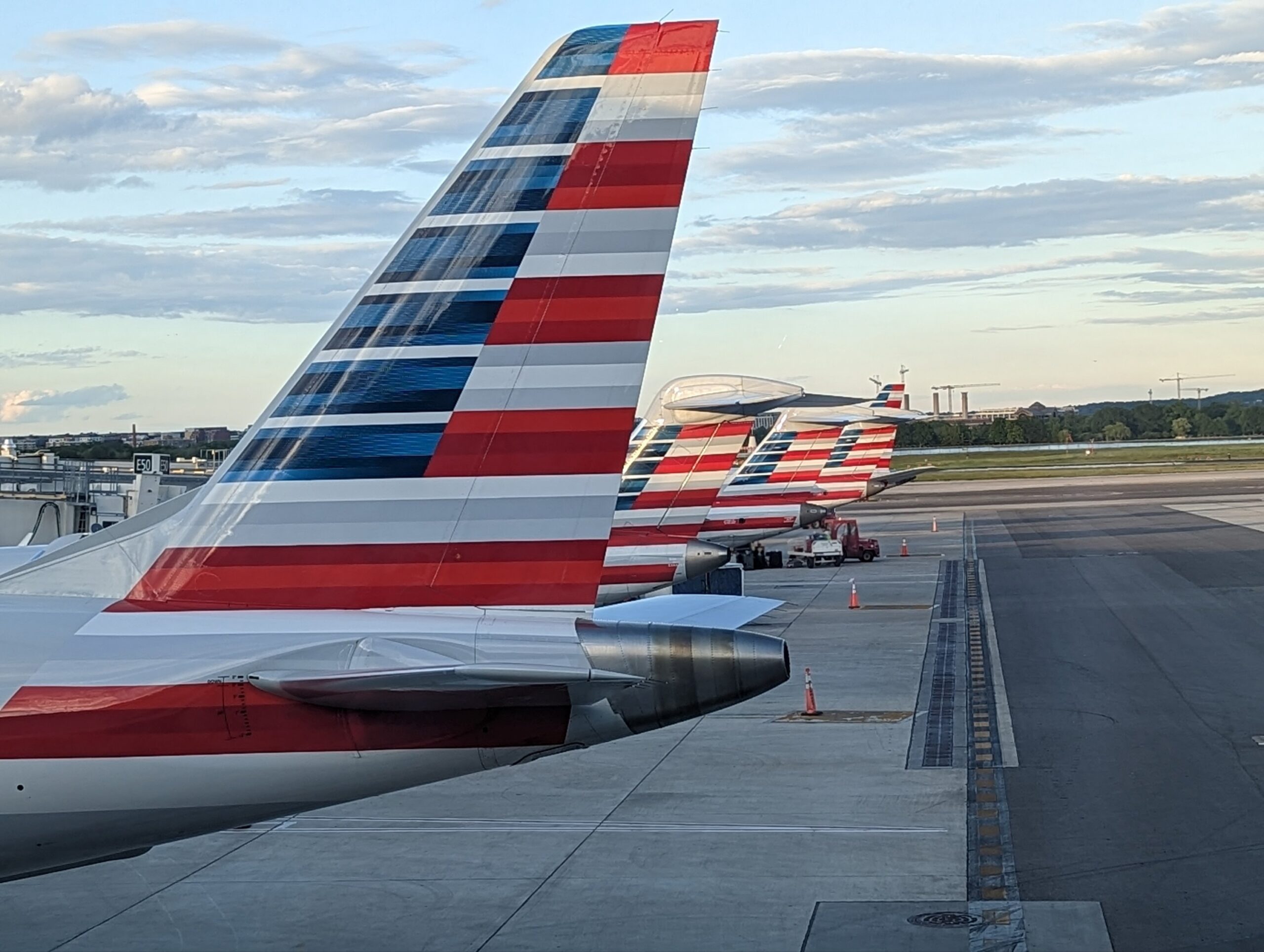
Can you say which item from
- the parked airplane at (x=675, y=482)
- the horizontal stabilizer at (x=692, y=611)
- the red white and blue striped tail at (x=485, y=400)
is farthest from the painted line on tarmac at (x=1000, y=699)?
the red white and blue striped tail at (x=485, y=400)

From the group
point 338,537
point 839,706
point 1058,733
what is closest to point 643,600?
point 338,537

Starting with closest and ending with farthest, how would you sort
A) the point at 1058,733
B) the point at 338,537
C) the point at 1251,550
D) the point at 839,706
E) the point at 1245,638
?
the point at 338,537
the point at 1058,733
the point at 839,706
the point at 1245,638
the point at 1251,550

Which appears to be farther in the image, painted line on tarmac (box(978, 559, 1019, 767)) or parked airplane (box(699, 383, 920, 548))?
parked airplane (box(699, 383, 920, 548))

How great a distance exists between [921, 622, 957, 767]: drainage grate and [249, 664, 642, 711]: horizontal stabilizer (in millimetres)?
12569

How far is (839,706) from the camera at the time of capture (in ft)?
81.4

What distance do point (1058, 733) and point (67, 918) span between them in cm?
1474

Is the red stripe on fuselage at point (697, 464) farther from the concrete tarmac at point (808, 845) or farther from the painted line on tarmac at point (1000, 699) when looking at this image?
the painted line on tarmac at point (1000, 699)

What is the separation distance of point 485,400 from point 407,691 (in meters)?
2.09

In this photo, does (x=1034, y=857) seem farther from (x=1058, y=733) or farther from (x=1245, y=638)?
(x=1245, y=638)

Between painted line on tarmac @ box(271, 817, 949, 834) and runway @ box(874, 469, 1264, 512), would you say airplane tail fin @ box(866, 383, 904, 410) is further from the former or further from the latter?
painted line on tarmac @ box(271, 817, 949, 834)

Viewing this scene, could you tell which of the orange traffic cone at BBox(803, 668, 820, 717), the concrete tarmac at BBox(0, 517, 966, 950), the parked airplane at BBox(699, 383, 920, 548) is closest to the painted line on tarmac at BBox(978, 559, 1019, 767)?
the concrete tarmac at BBox(0, 517, 966, 950)

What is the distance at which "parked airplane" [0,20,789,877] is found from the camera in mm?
8570

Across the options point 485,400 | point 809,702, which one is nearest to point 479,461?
point 485,400

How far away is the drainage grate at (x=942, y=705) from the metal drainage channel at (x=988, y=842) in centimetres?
35
